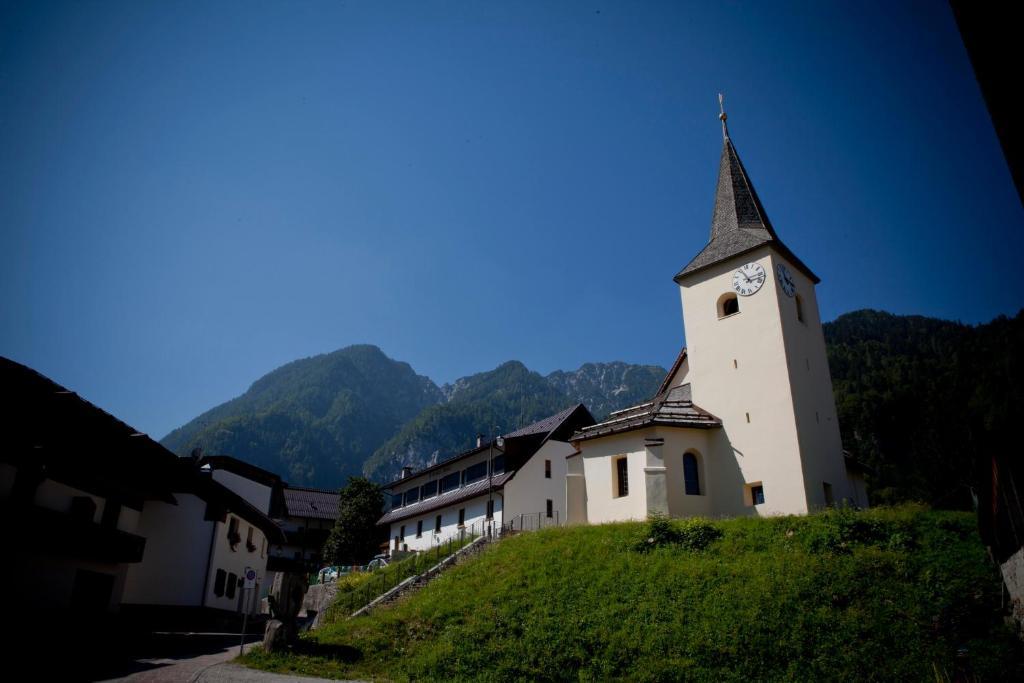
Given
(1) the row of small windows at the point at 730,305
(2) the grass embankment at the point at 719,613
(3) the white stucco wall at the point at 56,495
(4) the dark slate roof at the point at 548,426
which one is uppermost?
(1) the row of small windows at the point at 730,305

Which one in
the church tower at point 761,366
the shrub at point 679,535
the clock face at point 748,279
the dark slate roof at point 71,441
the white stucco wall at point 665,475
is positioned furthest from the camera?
the clock face at point 748,279

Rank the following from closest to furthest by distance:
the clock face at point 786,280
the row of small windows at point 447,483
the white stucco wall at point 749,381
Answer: the white stucco wall at point 749,381
the clock face at point 786,280
the row of small windows at point 447,483

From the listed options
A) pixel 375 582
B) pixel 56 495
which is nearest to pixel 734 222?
A: pixel 375 582

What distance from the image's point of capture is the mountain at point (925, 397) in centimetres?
2445

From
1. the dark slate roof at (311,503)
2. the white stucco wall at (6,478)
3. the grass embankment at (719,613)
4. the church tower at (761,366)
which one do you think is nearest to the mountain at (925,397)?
the grass embankment at (719,613)

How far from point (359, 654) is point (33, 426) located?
1087 cm

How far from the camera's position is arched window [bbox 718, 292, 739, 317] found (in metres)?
29.9

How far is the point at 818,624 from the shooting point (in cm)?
1502

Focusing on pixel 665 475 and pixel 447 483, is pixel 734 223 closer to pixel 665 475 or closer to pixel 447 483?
pixel 665 475

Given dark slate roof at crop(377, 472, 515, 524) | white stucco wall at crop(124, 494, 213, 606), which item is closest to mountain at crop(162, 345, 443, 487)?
dark slate roof at crop(377, 472, 515, 524)

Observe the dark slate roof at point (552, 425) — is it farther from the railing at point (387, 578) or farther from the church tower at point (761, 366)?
the church tower at point (761, 366)

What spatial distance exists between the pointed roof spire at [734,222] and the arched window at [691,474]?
945cm

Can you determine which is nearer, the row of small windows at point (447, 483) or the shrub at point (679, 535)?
the shrub at point (679, 535)

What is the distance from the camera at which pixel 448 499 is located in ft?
143
